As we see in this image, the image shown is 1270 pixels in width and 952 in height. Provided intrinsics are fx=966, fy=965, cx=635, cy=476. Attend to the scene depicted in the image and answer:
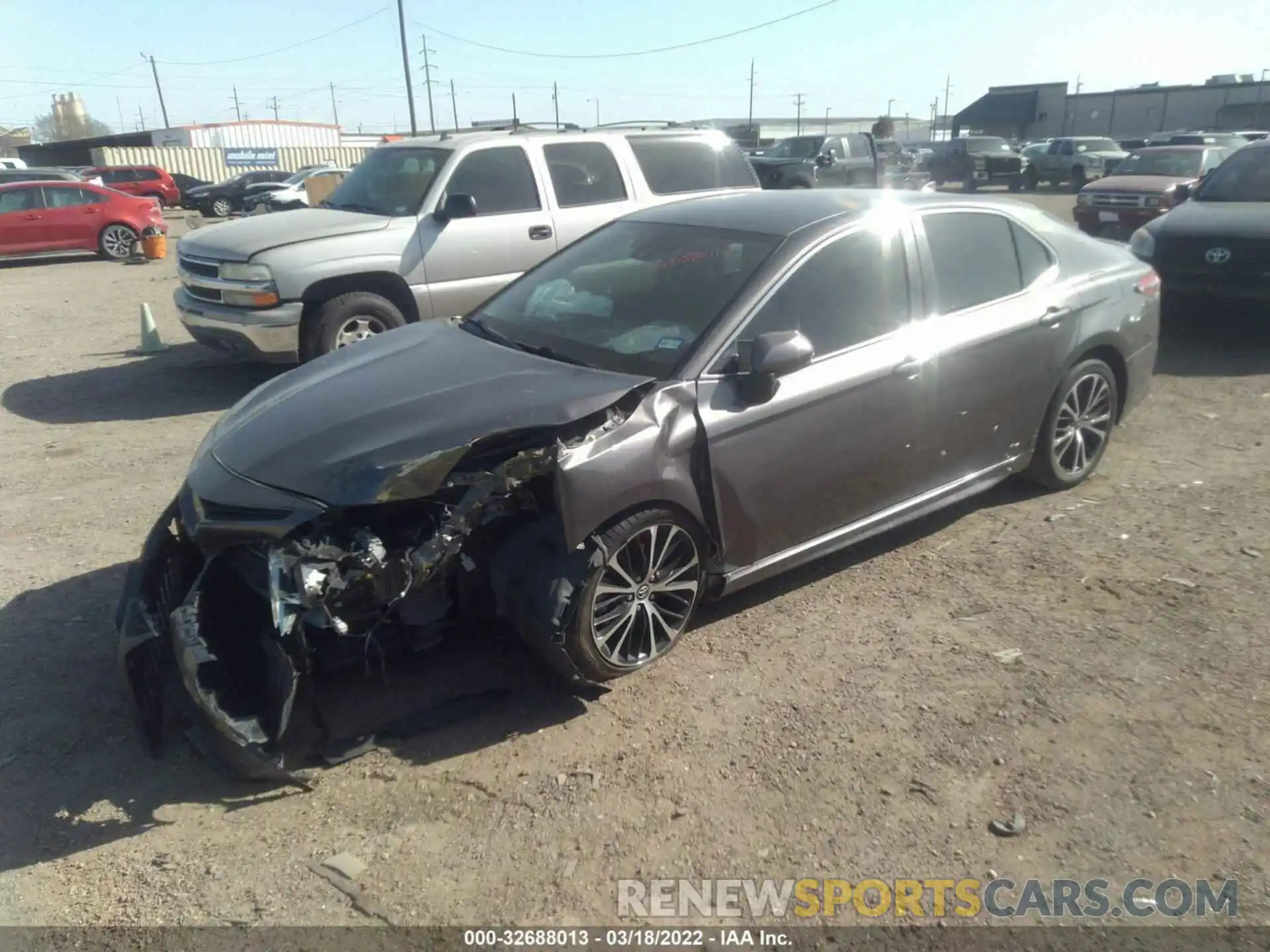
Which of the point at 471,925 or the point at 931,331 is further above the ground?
the point at 931,331

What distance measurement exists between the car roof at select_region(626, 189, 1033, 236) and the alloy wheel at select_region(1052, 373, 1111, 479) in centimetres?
109

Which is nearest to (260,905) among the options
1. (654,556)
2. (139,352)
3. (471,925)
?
(471,925)

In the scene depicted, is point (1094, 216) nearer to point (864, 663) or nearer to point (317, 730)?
point (864, 663)

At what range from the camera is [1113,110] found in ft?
180

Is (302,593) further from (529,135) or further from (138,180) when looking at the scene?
(138,180)

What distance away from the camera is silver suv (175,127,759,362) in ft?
23.9

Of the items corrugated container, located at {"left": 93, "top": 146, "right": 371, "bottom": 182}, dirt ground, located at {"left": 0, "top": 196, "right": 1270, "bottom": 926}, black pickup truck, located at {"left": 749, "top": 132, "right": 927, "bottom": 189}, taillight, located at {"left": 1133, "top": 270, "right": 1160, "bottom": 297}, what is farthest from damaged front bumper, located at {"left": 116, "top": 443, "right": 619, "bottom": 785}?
corrugated container, located at {"left": 93, "top": 146, "right": 371, "bottom": 182}

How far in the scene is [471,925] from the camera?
2.66m

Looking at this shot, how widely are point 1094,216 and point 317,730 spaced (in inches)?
626

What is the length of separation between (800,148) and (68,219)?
18.3m

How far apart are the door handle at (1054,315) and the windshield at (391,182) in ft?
16.3

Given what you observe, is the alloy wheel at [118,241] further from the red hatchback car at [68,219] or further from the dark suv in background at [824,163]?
the dark suv in background at [824,163]

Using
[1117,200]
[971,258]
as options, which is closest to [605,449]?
[971,258]

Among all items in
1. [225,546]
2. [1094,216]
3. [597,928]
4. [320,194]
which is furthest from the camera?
[320,194]
